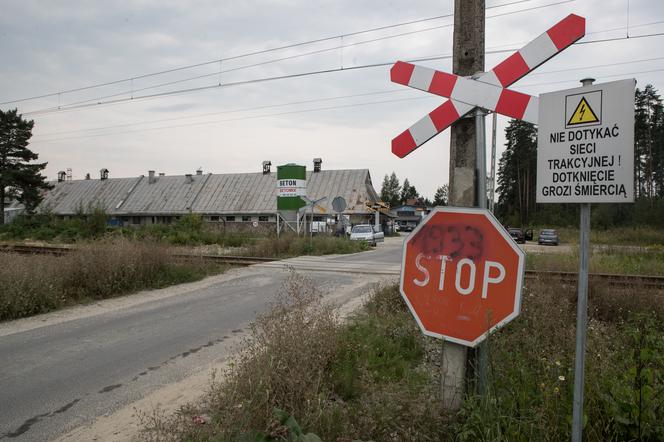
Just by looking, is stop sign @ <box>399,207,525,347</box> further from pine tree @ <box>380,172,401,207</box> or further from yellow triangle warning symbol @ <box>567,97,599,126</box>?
pine tree @ <box>380,172,401,207</box>

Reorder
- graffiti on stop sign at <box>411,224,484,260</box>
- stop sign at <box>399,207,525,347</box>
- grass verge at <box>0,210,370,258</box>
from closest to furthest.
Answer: stop sign at <box>399,207,525,347</box>, graffiti on stop sign at <box>411,224,484,260</box>, grass verge at <box>0,210,370,258</box>

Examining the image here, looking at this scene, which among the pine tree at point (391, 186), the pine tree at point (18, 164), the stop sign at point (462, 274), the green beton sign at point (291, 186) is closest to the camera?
the stop sign at point (462, 274)

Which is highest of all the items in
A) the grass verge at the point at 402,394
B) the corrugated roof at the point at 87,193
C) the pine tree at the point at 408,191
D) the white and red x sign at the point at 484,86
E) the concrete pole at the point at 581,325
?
the pine tree at the point at 408,191

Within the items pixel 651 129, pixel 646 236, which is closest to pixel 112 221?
pixel 646 236

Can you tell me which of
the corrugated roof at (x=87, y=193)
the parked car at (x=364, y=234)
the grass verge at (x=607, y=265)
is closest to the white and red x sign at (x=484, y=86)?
the grass verge at (x=607, y=265)

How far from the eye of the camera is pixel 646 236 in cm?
3108

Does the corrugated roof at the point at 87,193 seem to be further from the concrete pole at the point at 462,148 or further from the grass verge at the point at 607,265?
the concrete pole at the point at 462,148

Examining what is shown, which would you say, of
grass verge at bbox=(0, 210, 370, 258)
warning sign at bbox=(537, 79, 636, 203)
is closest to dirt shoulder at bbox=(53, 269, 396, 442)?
warning sign at bbox=(537, 79, 636, 203)

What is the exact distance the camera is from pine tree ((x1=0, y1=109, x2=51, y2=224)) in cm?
4238

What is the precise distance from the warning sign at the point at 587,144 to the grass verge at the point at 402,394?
110cm

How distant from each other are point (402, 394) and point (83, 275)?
889 cm

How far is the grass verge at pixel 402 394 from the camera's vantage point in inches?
105

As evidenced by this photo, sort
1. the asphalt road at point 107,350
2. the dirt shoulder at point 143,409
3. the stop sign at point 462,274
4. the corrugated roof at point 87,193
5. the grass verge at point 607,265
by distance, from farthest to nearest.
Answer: the corrugated roof at point 87,193, the grass verge at point 607,265, the asphalt road at point 107,350, the dirt shoulder at point 143,409, the stop sign at point 462,274

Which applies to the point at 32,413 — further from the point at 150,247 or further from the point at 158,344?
the point at 150,247
